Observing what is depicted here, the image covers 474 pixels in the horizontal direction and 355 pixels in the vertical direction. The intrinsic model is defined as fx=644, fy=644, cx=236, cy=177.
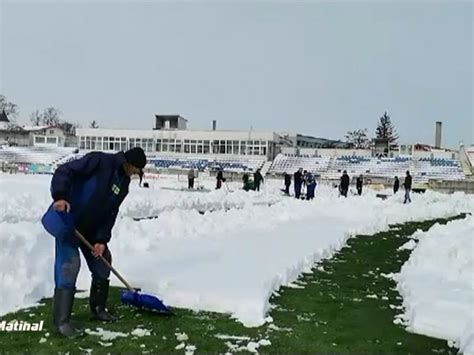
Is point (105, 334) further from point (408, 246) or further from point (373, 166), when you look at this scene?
point (373, 166)

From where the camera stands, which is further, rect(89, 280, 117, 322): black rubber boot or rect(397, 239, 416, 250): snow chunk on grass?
rect(397, 239, 416, 250): snow chunk on grass

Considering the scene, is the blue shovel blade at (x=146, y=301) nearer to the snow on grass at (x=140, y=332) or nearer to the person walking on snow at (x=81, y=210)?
the person walking on snow at (x=81, y=210)

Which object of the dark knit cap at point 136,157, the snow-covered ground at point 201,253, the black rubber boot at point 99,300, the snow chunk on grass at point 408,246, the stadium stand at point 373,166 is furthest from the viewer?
the stadium stand at point 373,166

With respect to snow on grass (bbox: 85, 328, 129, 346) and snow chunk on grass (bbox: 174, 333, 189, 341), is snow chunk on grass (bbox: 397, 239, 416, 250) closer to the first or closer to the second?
snow chunk on grass (bbox: 174, 333, 189, 341)

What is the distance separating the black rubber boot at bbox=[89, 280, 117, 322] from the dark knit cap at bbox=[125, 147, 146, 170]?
1145 millimetres

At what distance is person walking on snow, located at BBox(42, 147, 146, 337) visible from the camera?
5199 millimetres

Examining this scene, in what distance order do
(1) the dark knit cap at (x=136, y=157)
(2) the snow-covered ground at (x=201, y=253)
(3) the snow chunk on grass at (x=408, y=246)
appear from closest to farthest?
(1) the dark knit cap at (x=136, y=157)
(2) the snow-covered ground at (x=201, y=253)
(3) the snow chunk on grass at (x=408, y=246)

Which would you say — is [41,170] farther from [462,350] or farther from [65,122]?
[65,122]

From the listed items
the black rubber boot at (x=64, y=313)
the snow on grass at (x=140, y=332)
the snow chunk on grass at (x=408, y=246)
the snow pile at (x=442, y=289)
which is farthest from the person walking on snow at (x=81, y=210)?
the snow chunk on grass at (x=408, y=246)

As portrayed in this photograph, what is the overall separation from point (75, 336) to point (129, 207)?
1390 centimetres

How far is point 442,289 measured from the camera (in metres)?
7.37

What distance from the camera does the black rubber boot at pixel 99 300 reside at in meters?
5.68

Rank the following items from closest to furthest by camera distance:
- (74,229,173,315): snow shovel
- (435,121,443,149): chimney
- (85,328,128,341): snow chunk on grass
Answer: (85,328,128,341): snow chunk on grass → (74,229,173,315): snow shovel → (435,121,443,149): chimney

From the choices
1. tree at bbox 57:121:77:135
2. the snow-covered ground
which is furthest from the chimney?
the snow-covered ground
